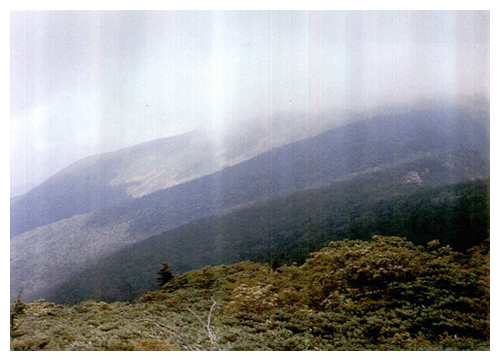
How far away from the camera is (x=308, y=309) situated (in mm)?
4727

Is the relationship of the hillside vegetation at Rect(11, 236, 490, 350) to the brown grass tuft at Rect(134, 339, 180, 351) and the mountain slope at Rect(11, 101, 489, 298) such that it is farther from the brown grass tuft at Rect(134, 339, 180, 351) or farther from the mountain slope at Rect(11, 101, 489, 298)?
the mountain slope at Rect(11, 101, 489, 298)

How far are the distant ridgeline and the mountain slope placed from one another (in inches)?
7.5

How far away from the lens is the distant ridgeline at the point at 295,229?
5.01 meters

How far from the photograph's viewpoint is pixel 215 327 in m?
4.75

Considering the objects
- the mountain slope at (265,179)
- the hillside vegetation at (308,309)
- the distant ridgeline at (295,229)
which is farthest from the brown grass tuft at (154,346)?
the mountain slope at (265,179)

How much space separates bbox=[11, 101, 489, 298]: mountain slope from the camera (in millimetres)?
5270

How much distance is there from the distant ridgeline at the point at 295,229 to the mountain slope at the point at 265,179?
0.19 meters

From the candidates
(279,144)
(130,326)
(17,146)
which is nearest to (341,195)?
(279,144)

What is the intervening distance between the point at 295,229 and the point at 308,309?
1.29m

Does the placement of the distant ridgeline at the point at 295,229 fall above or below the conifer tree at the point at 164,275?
above

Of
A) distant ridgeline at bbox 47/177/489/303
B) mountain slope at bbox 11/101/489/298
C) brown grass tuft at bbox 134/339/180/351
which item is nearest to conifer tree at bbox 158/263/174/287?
distant ridgeline at bbox 47/177/489/303

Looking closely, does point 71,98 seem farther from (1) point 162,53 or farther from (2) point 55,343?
(2) point 55,343

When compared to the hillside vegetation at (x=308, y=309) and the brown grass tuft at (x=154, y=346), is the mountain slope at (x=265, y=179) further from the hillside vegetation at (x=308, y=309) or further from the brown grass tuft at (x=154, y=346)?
the brown grass tuft at (x=154, y=346)
